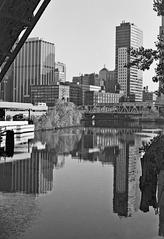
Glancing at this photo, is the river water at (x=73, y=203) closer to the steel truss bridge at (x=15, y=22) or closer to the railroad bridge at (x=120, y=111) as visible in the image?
the steel truss bridge at (x=15, y=22)

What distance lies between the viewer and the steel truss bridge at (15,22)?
33.8ft

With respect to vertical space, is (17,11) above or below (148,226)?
above

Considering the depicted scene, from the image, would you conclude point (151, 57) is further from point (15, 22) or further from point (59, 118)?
point (59, 118)

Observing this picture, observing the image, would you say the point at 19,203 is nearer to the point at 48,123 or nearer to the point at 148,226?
the point at 148,226

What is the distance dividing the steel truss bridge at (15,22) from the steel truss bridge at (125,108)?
496 feet

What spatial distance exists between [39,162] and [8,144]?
25191mm

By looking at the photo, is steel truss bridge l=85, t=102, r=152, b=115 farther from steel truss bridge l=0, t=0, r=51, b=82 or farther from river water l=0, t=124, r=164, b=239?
steel truss bridge l=0, t=0, r=51, b=82

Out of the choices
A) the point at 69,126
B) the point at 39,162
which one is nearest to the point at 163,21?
the point at 39,162

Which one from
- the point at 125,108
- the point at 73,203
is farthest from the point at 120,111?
the point at 73,203

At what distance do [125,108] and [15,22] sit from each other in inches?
6320

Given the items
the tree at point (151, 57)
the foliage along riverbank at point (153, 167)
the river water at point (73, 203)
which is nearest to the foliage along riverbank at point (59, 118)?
the river water at point (73, 203)

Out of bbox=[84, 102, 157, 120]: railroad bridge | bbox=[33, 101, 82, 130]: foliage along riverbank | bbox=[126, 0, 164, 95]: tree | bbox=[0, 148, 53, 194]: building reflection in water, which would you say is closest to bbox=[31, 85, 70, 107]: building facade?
bbox=[84, 102, 157, 120]: railroad bridge

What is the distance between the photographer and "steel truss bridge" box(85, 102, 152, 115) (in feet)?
540

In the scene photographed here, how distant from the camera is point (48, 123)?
326 ft
